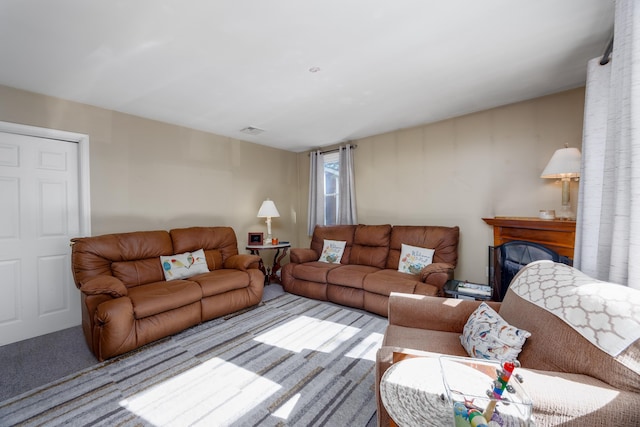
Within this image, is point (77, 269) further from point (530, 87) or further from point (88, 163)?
point (530, 87)

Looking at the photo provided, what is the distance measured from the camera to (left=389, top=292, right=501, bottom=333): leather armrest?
67.5 inches

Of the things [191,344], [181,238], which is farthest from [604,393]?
[181,238]

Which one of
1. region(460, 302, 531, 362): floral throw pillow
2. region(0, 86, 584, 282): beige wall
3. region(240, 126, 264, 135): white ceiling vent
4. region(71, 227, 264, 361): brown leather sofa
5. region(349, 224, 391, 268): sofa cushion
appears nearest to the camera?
region(460, 302, 531, 362): floral throw pillow

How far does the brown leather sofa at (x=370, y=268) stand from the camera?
9.47 ft

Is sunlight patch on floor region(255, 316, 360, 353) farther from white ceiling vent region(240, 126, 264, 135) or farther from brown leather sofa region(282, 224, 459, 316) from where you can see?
white ceiling vent region(240, 126, 264, 135)

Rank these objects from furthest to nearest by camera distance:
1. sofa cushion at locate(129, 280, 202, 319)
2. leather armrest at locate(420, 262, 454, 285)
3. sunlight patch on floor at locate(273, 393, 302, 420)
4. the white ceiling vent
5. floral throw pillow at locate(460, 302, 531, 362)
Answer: the white ceiling vent, leather armrest at locate(420, 262, 454, 285), sofa cushion at locate(129, 280, 202, 319), sunlight patch on floor at locate(273, 393, 302, 420), floral throw pillow at locate(460, 302, 531, 362)

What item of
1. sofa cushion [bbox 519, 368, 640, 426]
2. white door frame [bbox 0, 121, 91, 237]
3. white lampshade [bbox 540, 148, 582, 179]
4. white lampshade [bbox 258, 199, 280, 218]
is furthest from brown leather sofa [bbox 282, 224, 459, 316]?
white door frame [bbox 0, 121, 91, 237]

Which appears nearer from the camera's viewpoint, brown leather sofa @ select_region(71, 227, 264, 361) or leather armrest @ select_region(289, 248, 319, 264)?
brown leather sofa @ select_region(71, 227, 264, 361)

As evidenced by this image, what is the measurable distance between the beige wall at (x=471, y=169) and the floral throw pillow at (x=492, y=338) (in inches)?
82.2

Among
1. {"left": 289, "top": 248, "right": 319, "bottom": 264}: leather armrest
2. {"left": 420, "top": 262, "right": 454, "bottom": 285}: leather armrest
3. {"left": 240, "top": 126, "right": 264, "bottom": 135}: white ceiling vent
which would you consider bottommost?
{"left": 289, "top": 248, "right": 319, "bottom": 264}: leather armrest

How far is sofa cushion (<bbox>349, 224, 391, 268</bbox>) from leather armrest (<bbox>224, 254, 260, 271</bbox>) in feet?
4.74

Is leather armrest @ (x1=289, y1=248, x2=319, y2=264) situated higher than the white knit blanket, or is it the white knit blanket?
the white knit blanket

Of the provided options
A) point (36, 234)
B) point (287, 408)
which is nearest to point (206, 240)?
point (36, 234)

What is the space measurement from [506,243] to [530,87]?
5.32 feet
